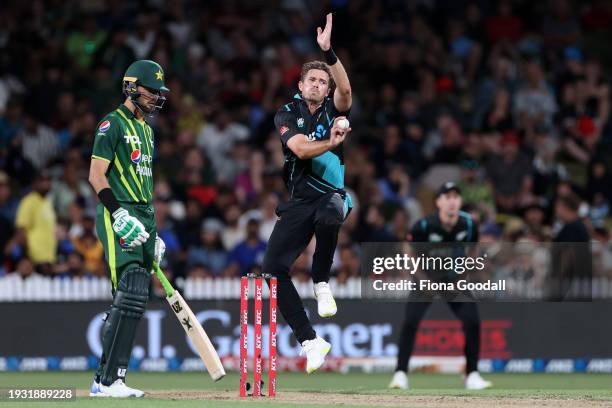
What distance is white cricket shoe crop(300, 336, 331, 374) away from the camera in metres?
10.5

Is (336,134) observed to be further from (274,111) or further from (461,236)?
(274,111)

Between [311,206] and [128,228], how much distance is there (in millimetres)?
1505

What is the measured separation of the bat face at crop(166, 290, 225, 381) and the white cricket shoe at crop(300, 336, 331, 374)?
2.25 feet

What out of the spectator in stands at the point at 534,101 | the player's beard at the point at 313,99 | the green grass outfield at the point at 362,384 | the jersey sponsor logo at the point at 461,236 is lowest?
the green grass outfield at the point at 362,384

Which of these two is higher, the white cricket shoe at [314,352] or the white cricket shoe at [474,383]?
the white cricket shoe at [314,352]

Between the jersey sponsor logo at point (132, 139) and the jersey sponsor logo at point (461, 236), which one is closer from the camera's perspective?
the jersey sponsor logo at point (132, 139)

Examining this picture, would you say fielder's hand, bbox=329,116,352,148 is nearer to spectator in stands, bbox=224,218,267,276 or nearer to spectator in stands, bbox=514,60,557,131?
spectator in stands, bbox=224,218,267,276

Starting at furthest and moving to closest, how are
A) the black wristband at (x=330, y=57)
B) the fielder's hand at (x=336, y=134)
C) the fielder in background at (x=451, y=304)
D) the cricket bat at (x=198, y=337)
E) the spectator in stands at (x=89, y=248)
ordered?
the spectator in stands at (x=89, y=248)
the fielder in background at (x=451, y=304)
the cricket bat at (x=198, y=337)
the black wristband at (x=330, y=57)
the fielder's hand at (x=336, y=134)

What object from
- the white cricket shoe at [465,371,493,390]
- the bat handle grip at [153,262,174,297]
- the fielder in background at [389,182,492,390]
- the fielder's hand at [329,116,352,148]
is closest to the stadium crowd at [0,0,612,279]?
the fielder in background at [389,182,492,390]

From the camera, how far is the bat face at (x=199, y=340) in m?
10.7

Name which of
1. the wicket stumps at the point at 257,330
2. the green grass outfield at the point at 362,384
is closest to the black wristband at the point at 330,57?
the wicket stumps at the point at 257,330

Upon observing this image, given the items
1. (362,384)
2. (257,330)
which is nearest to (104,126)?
(257,330)

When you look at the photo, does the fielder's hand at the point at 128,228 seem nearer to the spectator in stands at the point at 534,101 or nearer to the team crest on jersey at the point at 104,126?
the team crest on jersey at the point at 104,126

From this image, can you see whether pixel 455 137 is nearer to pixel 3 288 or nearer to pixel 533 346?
pixel 533 346
